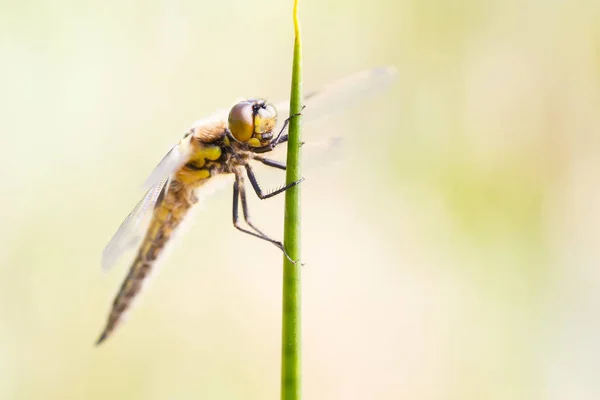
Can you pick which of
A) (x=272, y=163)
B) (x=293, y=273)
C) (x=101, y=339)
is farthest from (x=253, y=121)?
(x=293, y=273)

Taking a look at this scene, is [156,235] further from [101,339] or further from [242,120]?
[242,120]

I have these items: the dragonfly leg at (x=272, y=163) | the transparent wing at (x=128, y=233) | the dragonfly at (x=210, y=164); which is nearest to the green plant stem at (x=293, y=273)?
the dragonfly at (x=210, y=164)

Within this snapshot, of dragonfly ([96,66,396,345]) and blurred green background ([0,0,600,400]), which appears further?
blurred green background ([0,0,600,400])

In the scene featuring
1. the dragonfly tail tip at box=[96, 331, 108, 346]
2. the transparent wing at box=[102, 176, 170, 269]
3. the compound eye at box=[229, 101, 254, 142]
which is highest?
the compound eye at box=[229, 101, 254, 142]

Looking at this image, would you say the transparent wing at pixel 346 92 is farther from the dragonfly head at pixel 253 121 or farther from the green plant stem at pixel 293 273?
the green plant stem at pixel 293 273

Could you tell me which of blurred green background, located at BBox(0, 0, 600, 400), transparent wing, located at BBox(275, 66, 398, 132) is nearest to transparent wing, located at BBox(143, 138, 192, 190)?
transparent wing, located at BBox(275, 66, 398, 132)

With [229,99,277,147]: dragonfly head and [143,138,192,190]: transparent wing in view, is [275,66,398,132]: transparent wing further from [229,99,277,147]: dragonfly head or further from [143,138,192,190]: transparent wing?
[143,138,192,190]: transparent wing
